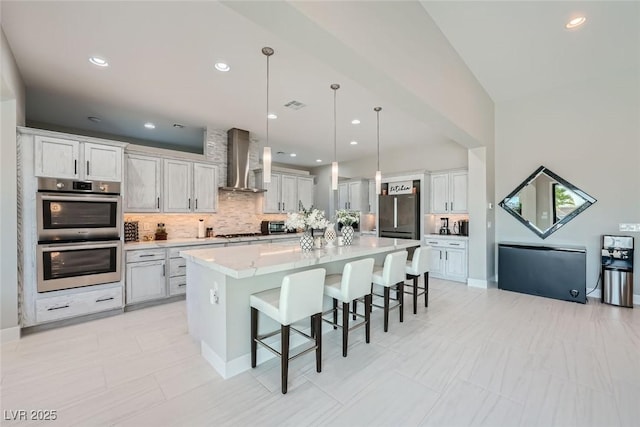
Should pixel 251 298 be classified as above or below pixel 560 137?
below

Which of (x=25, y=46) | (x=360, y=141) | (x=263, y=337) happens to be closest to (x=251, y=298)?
(x=263, y=337)

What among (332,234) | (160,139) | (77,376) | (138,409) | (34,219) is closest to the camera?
(138,409)

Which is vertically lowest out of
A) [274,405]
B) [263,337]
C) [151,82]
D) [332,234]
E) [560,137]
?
[274,405]

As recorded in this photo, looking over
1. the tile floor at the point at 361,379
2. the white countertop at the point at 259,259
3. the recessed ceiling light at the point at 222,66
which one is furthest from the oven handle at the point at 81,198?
the recessed ceiling light at the point at 222,66

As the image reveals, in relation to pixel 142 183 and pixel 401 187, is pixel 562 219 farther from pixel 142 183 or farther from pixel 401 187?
pixel 142 183

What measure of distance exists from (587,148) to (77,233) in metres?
7.50

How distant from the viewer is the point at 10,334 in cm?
289

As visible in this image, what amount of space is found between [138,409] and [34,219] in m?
2.65

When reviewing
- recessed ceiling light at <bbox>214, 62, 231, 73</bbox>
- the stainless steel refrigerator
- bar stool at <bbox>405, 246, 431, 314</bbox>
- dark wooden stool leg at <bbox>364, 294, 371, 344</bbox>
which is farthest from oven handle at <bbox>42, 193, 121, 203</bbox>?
the stainless steel refrigerator

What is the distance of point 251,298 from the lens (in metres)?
2.40

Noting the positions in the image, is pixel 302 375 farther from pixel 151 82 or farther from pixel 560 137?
pixel 560 137

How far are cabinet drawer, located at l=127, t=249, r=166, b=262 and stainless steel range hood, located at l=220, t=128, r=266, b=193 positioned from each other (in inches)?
62.7

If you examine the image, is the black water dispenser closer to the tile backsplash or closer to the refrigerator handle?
the refrigerator handle

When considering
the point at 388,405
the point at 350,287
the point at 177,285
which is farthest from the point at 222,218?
the point at 388,405
